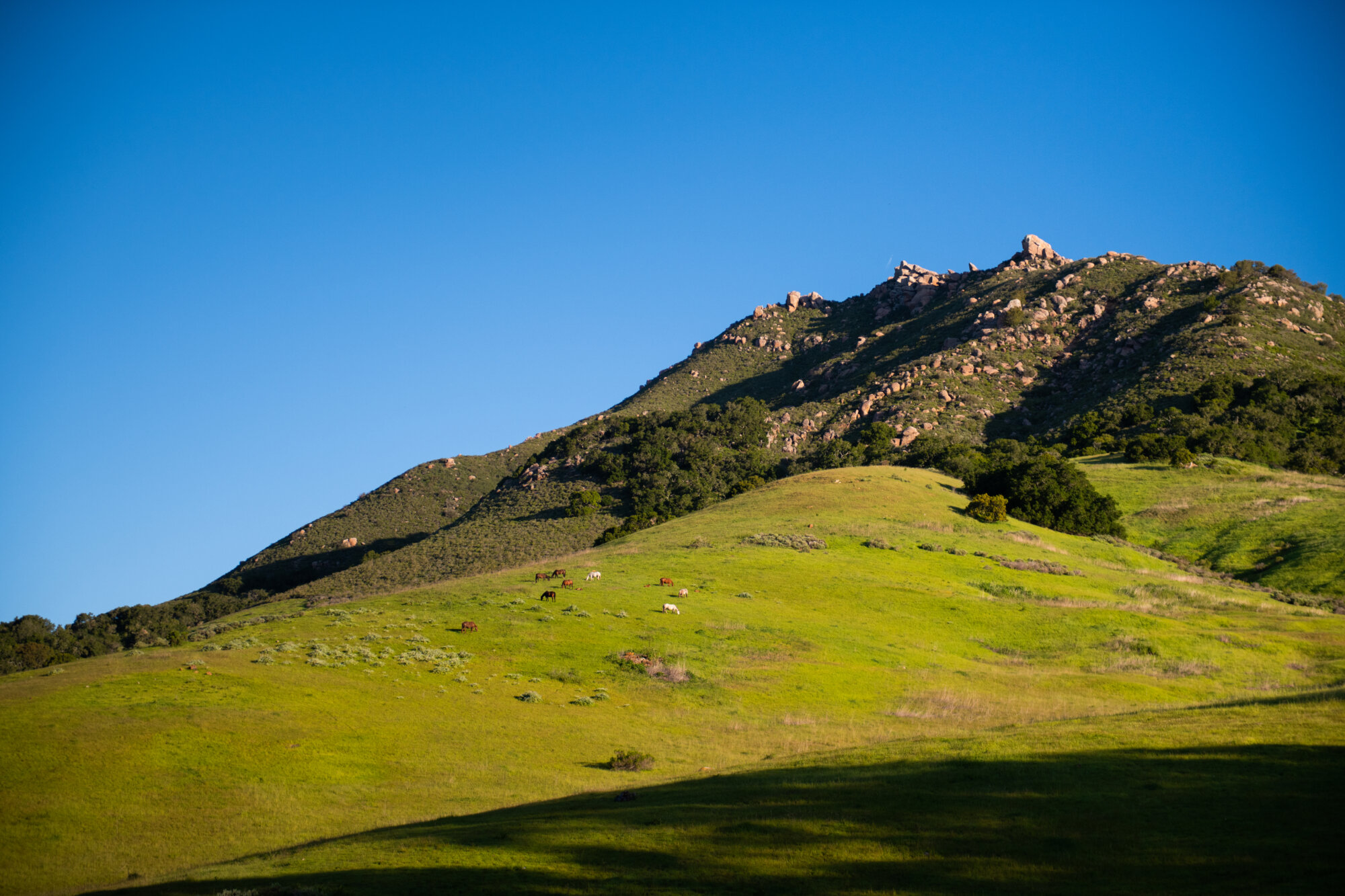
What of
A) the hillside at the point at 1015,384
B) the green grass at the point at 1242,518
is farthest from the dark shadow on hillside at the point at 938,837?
the hillside at the point at 1015,384

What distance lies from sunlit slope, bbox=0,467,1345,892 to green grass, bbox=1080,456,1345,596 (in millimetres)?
7408

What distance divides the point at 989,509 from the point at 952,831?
52.8 meters

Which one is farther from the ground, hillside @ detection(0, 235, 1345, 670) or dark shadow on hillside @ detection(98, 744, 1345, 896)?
hillside @ detection(0, 235, 1345, 670)

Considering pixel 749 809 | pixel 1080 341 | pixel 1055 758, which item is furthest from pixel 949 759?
pixel 1080 341

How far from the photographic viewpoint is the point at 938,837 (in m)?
12.4

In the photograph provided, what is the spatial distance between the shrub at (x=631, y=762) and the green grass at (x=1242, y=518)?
44870mm

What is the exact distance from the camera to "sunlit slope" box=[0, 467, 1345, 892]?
19000 mm

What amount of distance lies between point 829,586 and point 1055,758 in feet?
90.4

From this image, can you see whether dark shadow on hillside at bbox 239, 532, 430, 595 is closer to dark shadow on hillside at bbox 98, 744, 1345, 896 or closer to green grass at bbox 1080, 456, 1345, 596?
green grass at bbox 1080, 456, 1345, 596

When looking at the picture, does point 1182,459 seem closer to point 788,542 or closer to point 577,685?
point 788,542

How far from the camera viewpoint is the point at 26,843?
54.9 feet

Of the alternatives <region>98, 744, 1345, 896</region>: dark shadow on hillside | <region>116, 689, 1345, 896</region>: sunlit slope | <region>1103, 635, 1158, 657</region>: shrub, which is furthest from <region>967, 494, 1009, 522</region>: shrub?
<region>98, 744, 1345, 896</region>: dark shadow on hillside

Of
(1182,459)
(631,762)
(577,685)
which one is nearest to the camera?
(631,762)

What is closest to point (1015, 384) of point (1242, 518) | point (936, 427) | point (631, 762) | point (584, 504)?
point (936, 427)
